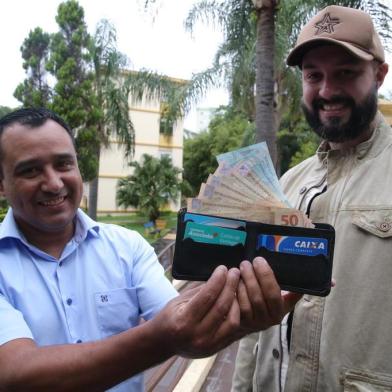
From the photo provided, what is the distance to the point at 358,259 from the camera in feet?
4.97

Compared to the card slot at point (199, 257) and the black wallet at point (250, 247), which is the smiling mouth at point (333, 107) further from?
the card slot at point (199, 257)

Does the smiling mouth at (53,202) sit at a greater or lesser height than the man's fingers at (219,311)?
greater

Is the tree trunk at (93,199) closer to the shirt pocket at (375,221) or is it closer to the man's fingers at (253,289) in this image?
the shirt pocket at (375,221)

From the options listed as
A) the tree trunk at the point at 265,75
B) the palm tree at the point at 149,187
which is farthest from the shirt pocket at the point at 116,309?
the palm tree at the point at 149,187

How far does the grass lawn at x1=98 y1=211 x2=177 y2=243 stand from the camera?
1973cm

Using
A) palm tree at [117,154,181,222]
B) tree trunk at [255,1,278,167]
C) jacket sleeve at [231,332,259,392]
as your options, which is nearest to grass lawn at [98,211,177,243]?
palm tree at [117,154,181,222]

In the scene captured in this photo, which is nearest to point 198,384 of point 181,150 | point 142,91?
point 142,91

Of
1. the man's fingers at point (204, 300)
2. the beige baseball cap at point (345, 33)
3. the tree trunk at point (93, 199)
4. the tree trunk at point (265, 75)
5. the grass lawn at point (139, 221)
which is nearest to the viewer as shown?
the man's fingers at point (204, 300)

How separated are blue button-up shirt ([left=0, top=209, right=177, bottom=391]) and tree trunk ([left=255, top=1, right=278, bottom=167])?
13.2 feet

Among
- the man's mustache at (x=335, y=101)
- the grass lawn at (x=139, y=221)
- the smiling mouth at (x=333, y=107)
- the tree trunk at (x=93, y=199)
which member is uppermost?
the man's mustache at (x=335, y=101)

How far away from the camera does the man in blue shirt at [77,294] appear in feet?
3.44

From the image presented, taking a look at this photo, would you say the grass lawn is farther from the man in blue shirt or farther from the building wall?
the man in blue shirt

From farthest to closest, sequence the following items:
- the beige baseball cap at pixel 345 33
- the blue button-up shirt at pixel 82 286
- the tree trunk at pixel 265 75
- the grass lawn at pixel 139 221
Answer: the grass lawn at pixel 139 221 < the tree trunk at pixel 265 75 < the beige baseball cap at pixel 345 33 < the blue button-up shirt at pixel 82 286

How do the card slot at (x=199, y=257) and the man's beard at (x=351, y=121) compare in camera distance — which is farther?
the man's beard at (x=351, y=121)
